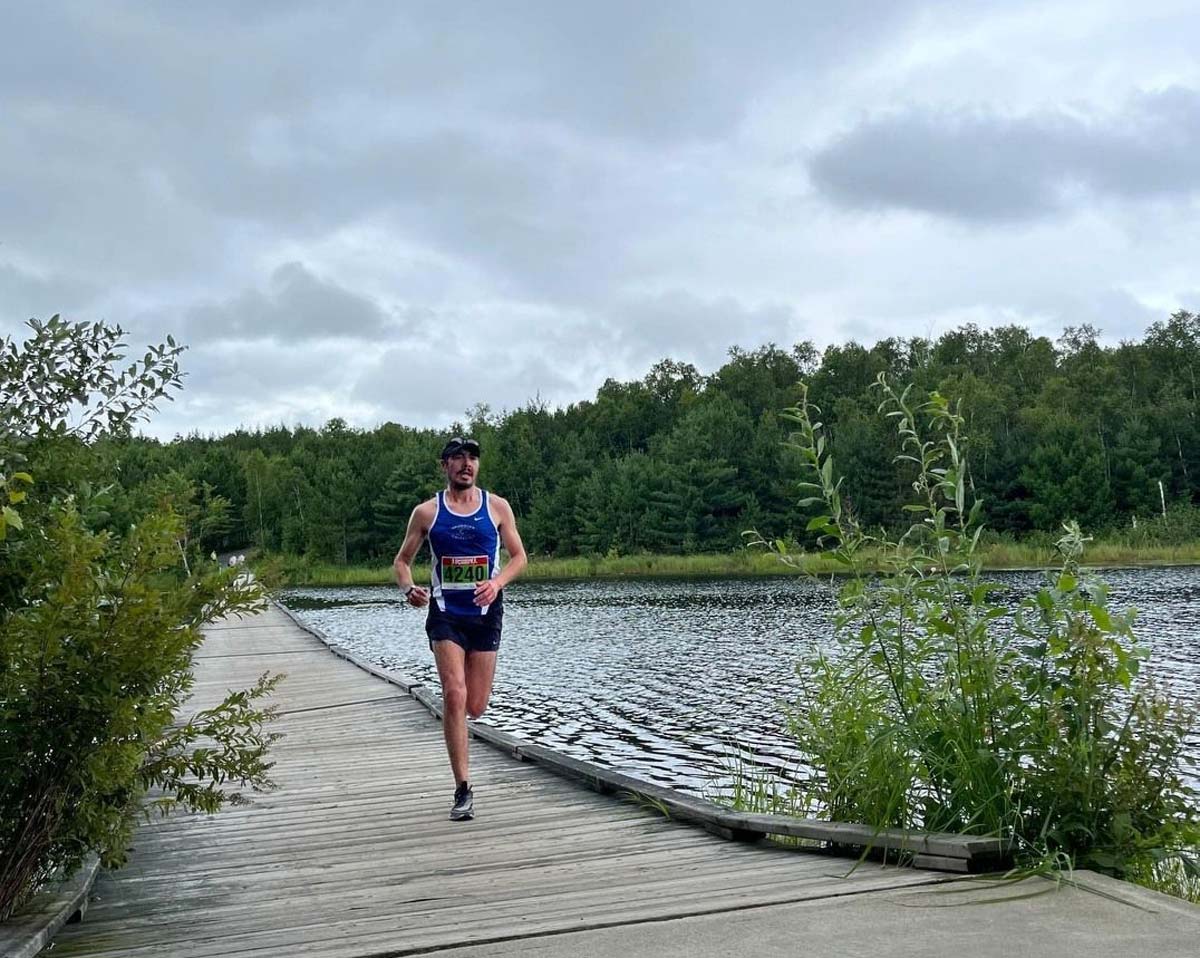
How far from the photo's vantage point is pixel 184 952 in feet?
11.4

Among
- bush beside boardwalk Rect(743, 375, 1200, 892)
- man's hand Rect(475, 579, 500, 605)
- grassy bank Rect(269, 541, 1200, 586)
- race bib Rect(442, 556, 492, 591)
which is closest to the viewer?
bush beside boardwalk Rect(743, 375, 1200, 892)

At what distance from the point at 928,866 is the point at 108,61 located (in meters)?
9.09

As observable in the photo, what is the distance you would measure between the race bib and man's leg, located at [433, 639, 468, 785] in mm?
304

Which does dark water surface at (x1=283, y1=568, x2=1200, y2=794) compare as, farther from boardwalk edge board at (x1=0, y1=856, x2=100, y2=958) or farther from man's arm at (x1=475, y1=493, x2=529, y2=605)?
boardwalk edge board at (x1=0, y1=856, x2=100, y2=958)

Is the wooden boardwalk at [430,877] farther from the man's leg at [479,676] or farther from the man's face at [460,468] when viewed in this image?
the man's face at [460,468]

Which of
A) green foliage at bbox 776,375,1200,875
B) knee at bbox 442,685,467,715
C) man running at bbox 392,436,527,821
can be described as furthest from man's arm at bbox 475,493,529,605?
green foliage at bbox 776,375,1200,875

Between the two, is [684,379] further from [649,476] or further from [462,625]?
[462,625]

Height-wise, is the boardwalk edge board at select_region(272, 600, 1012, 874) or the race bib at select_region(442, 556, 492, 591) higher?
the race bib at select_region(442, 556, 492, 591)

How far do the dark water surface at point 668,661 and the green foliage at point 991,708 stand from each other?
4.16ft

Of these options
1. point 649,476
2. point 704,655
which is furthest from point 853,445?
point 704,655

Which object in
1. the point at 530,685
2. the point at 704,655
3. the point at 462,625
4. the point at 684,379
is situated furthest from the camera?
the point at 684,379

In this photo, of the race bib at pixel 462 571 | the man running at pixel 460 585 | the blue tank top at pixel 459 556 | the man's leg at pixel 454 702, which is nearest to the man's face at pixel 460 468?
the man running at pixel 460 585

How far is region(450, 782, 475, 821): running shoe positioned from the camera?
5633 mm

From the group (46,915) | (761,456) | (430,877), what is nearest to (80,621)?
(46,915)
